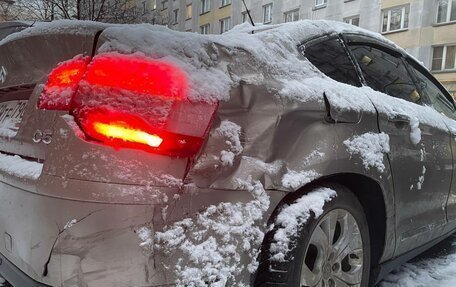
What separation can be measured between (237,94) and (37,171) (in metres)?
0.81

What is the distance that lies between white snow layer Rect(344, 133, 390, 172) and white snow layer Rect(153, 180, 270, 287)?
0.66 meters

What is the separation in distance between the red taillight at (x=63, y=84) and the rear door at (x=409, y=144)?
5.17 feet

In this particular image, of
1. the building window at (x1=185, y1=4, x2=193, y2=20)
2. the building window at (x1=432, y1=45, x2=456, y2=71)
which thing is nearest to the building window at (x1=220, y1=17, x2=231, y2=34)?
the building window at (x1=185, y1=4, x2=193, y2=20)

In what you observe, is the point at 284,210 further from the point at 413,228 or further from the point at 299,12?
the point at 299,12

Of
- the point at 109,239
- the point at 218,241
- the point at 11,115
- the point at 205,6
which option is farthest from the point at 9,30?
the point at 205,6

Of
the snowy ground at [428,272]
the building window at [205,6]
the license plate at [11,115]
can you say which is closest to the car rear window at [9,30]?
the license plate at [11,115]

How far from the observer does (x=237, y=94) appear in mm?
1726

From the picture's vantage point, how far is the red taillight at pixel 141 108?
5.09ft

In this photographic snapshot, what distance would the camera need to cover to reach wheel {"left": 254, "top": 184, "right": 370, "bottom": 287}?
1.87 meters

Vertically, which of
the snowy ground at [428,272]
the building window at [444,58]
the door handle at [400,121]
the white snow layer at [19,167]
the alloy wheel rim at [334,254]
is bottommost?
the snowy ground at [428,272]

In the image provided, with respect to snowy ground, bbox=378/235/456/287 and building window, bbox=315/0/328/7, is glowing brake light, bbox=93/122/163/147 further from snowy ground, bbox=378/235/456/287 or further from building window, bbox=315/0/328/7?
building window, bbox=315/0/328/7

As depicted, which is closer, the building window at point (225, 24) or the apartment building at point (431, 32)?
the apartment building at point (431, 32)

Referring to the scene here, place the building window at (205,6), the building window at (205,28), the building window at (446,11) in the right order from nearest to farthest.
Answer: the building window at (446,11), the building window at (205,28), the building window at (205,6)

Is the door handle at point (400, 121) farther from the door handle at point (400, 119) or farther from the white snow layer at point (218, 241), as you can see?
the white snow layer at point (218, 241)
